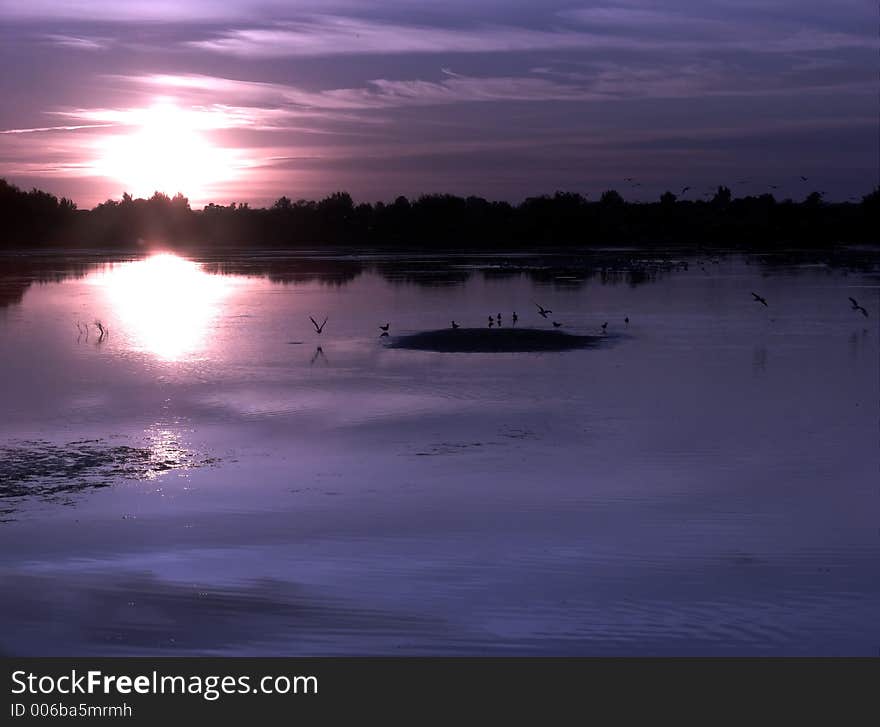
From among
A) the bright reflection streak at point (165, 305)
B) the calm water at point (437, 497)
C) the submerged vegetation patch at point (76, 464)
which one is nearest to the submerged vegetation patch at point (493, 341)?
the calm water at point (437, 497)

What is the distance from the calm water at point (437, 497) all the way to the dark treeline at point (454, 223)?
87.3 m

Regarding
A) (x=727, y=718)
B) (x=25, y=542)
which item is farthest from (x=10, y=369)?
(x=727, y=718)

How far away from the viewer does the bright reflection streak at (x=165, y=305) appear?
100ft

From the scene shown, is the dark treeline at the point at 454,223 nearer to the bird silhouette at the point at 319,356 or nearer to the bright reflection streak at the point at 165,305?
the bright reflection streak at the point at 165,305

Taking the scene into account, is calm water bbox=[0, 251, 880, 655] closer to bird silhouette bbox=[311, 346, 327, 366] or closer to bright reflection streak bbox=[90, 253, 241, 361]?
bird silhouette bbox=[311, 346, 327, 366]

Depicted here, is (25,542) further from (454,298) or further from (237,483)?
(454,298)

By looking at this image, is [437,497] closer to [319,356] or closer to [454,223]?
[319,356]

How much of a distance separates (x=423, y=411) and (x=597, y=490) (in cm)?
603

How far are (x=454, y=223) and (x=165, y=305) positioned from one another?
8479 cm

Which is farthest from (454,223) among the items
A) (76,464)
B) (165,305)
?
(76,464)

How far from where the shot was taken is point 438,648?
8.76m

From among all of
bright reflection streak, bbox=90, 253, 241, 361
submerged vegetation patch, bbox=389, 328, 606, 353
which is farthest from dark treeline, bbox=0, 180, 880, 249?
submerged vegetation patch, bbox=389, 328, 606, 353

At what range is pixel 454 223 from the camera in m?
126

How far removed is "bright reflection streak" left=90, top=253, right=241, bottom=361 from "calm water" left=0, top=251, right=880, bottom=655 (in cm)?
86
